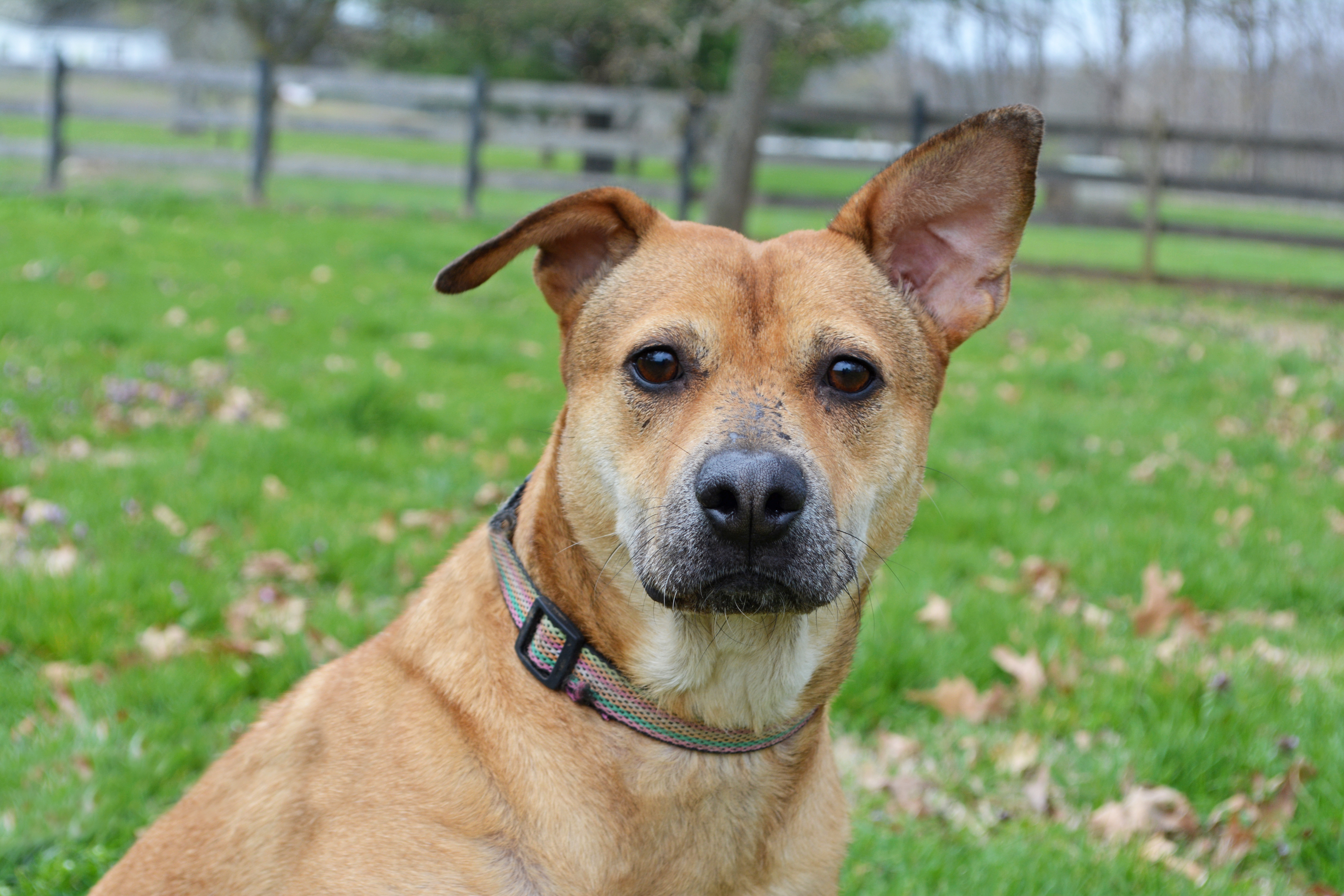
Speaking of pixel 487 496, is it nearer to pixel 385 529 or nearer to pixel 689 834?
pixel 385 529

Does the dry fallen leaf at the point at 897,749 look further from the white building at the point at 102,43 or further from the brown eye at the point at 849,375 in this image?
the white building at the point at 102,43

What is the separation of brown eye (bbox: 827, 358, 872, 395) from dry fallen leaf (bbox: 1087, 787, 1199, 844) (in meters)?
1.77

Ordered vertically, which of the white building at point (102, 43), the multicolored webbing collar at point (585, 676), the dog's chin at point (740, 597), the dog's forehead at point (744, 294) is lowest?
the white building at point (102, 43)

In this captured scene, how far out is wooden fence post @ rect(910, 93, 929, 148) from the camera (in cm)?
1789

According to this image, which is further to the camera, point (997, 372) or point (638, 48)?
point (638, 48)

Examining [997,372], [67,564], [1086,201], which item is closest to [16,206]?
[67,564]

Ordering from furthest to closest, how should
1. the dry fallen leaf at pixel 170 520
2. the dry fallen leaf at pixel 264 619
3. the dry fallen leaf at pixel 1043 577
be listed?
the dry fallen leaf at pixel 1043 577 < the dry fallen leaf at pixel 170 520 < the dry fallen leaf at pixel 264 619

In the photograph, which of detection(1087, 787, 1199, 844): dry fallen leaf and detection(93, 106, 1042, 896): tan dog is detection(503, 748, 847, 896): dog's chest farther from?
detection(1087, 787, 1199, 844): dry fallen leaf

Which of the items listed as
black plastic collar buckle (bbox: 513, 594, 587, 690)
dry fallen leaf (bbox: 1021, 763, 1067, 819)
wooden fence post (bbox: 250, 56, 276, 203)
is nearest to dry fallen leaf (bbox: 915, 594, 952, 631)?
dry fallen leaf (bbox: 1021, 763, 1067, 819)

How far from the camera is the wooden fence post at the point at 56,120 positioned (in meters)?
16.3

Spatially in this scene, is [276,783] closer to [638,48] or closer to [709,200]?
[709,200]

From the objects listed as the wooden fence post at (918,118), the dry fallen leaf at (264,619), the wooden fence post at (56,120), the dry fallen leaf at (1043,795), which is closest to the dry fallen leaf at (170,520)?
the dry fallen leaf at (264,619)

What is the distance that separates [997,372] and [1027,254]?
39.8ft

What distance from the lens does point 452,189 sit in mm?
26484
